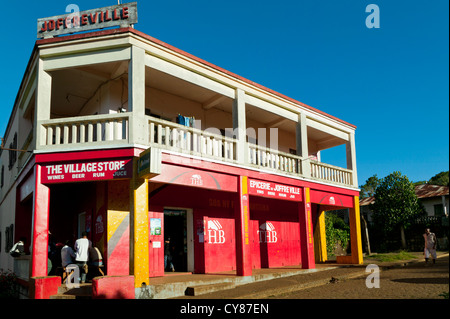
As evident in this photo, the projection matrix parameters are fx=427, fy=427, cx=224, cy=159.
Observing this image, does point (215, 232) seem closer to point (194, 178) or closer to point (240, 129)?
point (194, 178)

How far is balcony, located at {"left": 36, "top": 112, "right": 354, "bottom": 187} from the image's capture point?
Answer: 10969 millimetres

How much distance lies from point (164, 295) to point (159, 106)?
6.36m

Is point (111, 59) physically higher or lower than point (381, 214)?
higher

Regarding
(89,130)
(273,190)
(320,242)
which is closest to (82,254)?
(89,130)

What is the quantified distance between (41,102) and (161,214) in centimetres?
487

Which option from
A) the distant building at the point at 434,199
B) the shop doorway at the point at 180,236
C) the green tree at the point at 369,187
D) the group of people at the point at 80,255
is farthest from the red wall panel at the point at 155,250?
the green tree at the point at 369,187

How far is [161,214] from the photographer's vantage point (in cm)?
1355

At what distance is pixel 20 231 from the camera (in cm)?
1454

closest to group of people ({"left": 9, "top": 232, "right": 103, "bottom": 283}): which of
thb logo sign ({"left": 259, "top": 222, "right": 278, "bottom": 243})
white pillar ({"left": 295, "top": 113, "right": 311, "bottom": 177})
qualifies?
thb logo sign ({"left": 259, "top": 222, "right": 278, "bottom": 243})

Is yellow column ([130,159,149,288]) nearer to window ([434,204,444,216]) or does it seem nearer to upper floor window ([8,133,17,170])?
upper floor window ([8,133,17,170])

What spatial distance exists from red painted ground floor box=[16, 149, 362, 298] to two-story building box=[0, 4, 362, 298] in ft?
0.12

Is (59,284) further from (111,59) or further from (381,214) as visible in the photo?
(381,214)
